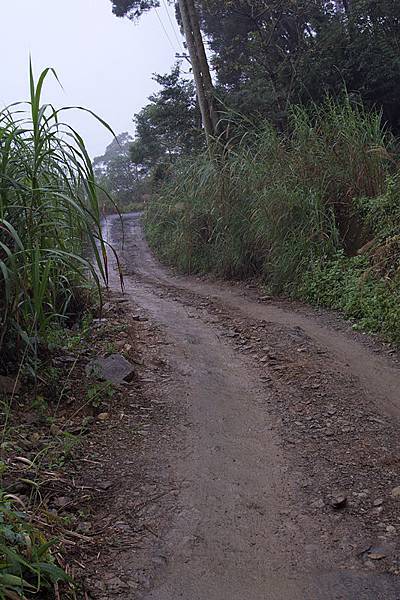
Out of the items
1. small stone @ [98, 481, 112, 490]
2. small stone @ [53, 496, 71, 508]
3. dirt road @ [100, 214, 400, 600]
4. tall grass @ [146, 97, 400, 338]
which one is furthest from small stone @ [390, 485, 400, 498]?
tall grass @ [146, 97, 400, 338]

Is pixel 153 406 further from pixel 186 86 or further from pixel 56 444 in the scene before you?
pixel 186 86

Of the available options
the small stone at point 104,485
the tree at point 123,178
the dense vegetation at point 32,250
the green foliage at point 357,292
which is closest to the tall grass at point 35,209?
the dense vegetation at point 32,250

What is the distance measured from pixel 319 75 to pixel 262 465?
12636 millimetres

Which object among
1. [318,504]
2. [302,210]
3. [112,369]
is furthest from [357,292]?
[318,504]

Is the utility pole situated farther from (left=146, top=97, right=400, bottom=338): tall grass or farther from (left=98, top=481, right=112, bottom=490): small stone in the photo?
(left=98, top=481, right=112, bottom=490): small stone

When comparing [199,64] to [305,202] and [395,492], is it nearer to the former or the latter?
[305,202]

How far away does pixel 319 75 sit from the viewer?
13.5m

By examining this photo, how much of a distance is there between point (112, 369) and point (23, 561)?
7.19 ft

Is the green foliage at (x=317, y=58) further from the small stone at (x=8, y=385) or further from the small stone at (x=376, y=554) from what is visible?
the small stone at (x=376, y=554)

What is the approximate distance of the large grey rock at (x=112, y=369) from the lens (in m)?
3.64

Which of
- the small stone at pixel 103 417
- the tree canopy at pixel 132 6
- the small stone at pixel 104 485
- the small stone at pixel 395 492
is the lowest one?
the small stone at pixel 395 492

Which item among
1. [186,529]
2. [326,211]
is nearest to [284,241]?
[326,211]

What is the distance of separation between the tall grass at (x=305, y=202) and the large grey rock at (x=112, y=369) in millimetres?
2337

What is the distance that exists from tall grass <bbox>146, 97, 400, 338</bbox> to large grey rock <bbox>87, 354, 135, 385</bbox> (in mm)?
2337
